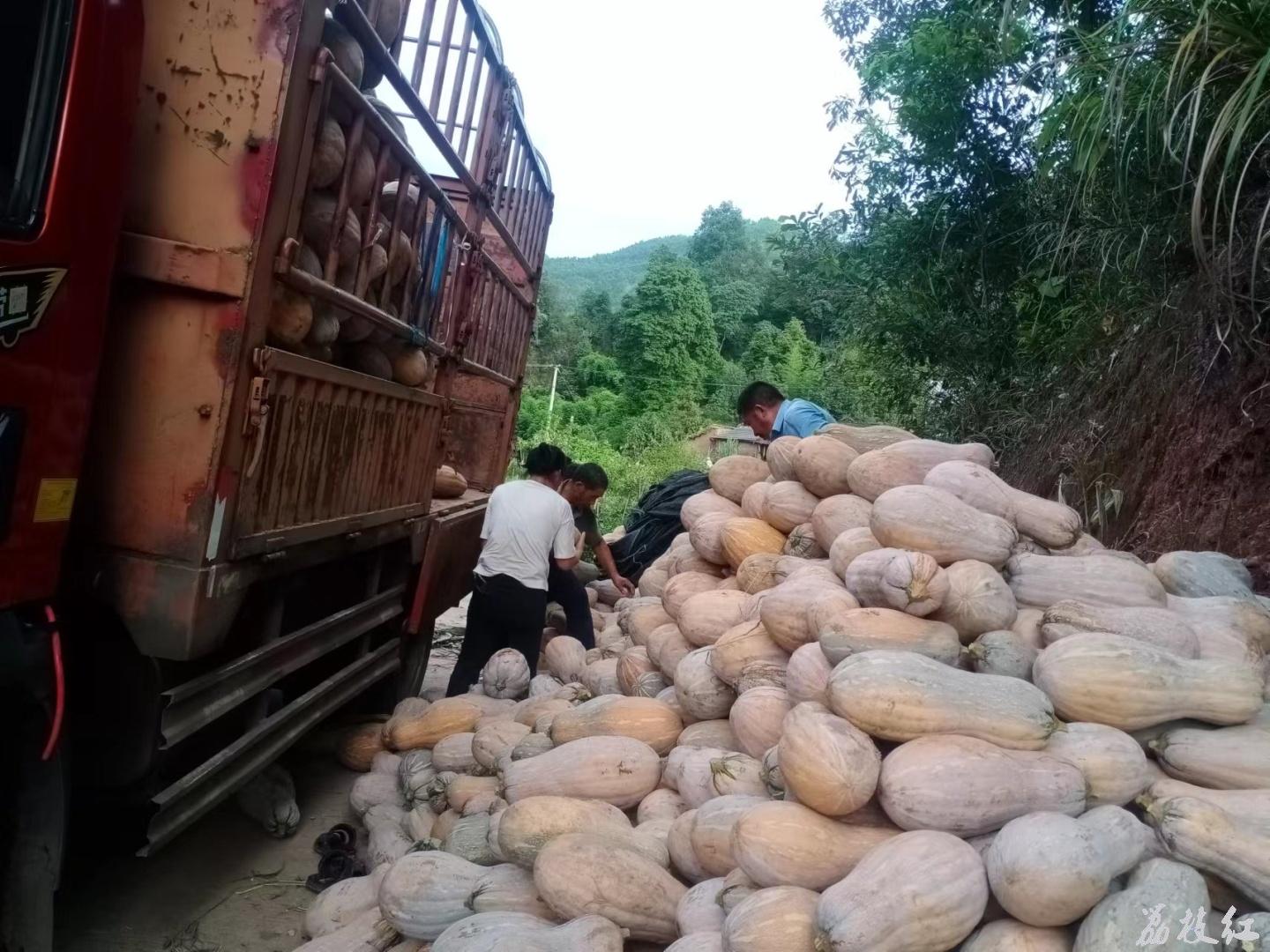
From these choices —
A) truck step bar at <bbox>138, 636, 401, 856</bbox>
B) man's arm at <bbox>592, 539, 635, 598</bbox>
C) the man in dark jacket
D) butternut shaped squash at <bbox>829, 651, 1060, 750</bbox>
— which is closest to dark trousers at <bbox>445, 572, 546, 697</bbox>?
the man in dark jacket

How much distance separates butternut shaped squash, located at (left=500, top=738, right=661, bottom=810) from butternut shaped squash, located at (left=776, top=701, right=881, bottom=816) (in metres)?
0.74

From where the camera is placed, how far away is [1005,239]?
9.68 metres

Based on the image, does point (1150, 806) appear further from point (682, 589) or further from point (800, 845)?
point (682, 589)

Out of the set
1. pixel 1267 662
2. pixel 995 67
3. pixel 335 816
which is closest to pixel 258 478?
pixel 335 816

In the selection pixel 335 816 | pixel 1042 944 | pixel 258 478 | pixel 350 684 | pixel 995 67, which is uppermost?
pixel 995 67

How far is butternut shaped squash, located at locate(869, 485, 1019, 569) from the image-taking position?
283 cm

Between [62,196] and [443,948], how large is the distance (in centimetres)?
197

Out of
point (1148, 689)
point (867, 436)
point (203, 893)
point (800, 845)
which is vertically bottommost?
point (203, 893)

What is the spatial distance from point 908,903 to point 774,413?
4.08 meters

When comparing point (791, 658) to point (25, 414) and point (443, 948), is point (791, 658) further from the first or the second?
point (25, 414)

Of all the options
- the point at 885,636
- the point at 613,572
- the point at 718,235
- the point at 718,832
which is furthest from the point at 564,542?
the point at 718,235

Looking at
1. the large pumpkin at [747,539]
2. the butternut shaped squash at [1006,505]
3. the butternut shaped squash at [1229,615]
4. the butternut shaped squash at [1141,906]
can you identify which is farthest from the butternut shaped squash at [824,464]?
the butternut shaped squash at [1141,906]

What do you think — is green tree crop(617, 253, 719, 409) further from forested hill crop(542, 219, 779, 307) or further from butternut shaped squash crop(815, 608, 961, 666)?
forested hill crop(542, 219, 779, 307)

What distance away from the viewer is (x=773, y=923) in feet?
6.11
